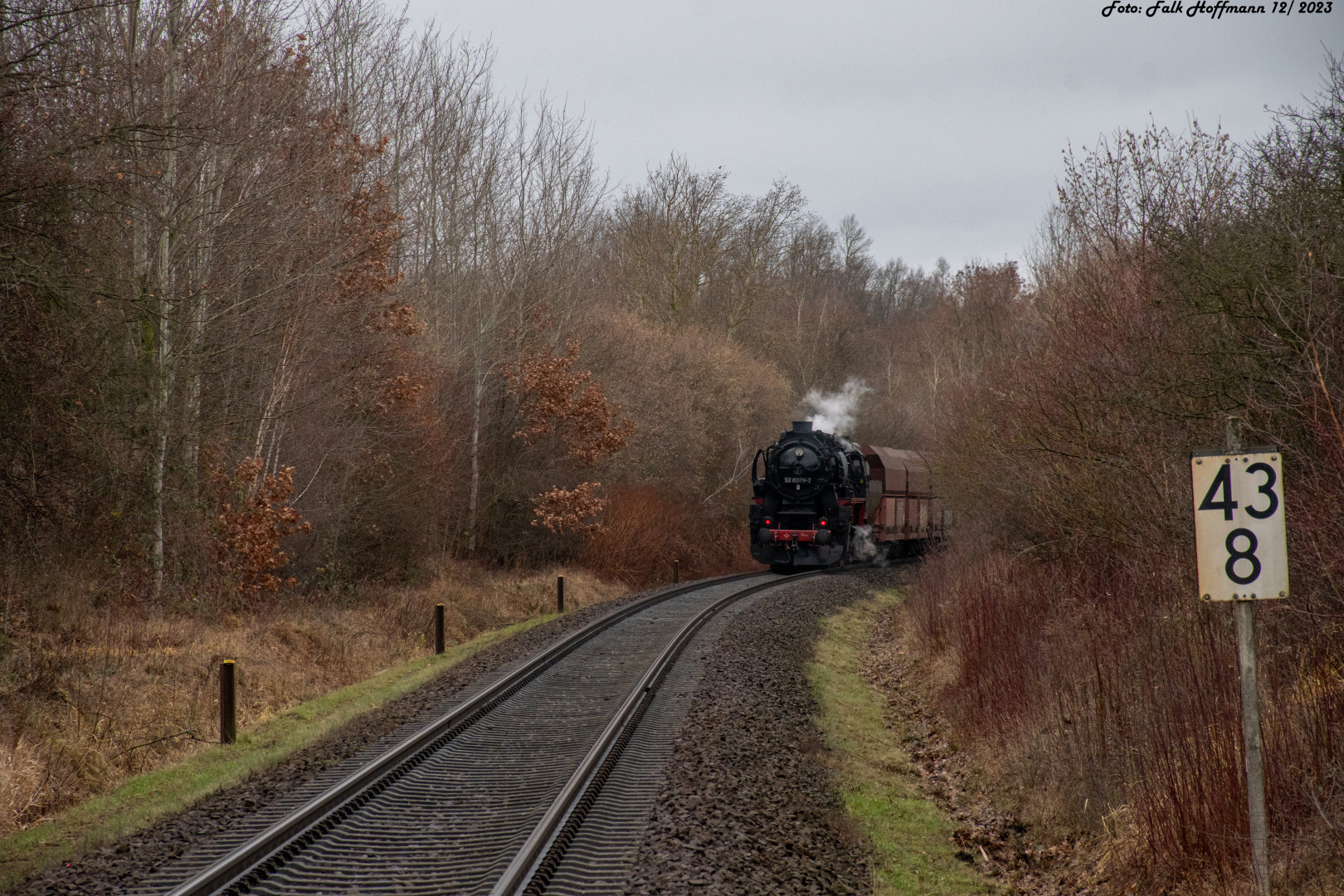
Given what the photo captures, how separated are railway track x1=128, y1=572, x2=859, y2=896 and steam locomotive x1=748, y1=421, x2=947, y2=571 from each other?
13867mm

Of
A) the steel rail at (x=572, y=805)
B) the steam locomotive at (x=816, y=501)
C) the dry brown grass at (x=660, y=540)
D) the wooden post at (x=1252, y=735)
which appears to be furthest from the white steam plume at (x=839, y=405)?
the wooden post at (x=1252, y=735)

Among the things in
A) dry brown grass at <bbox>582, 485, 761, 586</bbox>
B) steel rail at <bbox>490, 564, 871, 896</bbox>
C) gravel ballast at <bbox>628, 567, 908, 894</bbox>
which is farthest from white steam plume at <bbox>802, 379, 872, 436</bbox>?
steel rail at <bbox>490, 564, 871, 896</bbox>

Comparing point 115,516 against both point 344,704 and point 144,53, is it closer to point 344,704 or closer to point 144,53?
point 344,704

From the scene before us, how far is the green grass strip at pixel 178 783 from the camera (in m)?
6.70

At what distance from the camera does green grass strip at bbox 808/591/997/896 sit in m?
6.93

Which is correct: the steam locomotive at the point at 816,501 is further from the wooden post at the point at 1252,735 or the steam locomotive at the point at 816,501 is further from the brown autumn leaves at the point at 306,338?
the wooden post at the point at 1252,735

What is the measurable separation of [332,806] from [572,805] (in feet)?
5.60

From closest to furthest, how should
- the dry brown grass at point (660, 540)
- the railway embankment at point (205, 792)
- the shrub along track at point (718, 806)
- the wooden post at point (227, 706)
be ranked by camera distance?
the shrub along track at point (718, 806) → the railway embankment at point (205, 792) → the wooden post at point (227, 706) → the dry brown grass at point (660, 540)

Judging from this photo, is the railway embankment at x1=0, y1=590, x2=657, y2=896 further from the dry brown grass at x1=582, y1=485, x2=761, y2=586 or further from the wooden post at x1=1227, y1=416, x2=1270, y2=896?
the dry brown grass at x1=582, y1=485, x2=761, y2=586

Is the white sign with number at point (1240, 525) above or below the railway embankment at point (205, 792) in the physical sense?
above

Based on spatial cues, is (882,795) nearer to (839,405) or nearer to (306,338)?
(306,338)

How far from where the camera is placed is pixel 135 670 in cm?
1146

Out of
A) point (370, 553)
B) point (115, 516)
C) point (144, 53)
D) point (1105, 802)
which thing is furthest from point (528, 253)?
point (1105, 802)

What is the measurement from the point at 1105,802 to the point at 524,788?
4317mm
